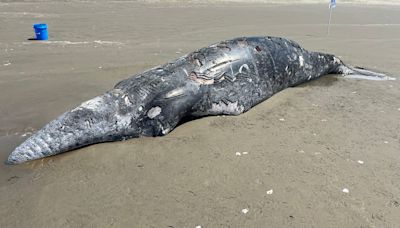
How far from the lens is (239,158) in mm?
3703

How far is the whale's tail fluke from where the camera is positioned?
3.66 m

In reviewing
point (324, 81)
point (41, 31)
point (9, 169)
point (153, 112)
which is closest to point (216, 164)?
point (153, 112)

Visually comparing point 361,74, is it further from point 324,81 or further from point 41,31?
point 41,31

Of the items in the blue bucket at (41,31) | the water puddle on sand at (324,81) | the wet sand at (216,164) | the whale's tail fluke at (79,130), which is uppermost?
the blue bucket at (41,31)

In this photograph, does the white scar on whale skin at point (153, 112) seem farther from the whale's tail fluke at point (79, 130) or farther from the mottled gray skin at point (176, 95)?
the whale's tail fluke at point (79, 130)

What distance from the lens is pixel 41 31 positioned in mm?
9219

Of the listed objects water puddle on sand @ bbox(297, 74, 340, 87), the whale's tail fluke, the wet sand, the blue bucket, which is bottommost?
the wet sand

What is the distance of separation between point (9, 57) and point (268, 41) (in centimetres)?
547

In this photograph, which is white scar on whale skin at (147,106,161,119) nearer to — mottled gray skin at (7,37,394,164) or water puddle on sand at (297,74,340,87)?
mottled gray skin at (7,37,394,164)

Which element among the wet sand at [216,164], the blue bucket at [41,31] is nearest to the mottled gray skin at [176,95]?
the wet sand at [216,164]

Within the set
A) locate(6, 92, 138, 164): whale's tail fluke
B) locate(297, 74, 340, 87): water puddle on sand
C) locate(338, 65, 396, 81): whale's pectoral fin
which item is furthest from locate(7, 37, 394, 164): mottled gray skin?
locate(338, 65, 396, 81): whale's pectoral fin

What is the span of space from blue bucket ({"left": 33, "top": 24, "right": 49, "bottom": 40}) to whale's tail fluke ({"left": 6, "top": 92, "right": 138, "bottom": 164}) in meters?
6.01

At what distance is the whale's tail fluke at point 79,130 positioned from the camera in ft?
12.0

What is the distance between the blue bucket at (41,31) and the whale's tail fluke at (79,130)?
601 centimetres
